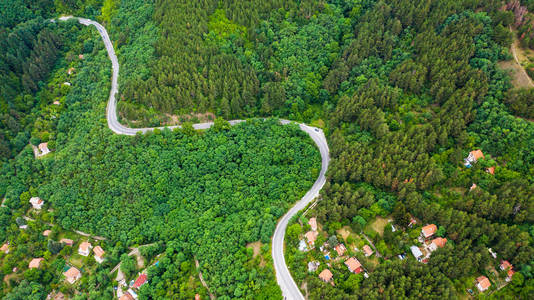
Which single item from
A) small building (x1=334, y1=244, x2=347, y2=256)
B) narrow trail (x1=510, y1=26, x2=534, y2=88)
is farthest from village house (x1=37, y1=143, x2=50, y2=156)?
narrow trail (x1=510, y1=26, x2=534, y2=88)

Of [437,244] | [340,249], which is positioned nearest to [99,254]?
[340,249]

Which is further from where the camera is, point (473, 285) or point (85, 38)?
point (85, 38)

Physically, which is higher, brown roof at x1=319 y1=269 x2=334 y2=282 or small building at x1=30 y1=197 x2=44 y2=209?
brown roof at x1=319 y1=269 x2=334 y2=282

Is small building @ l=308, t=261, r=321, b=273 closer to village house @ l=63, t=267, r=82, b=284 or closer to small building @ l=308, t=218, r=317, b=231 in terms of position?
small building @ l=308, t=218, r=317, b=231

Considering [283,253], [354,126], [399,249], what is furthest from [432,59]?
[283,253]

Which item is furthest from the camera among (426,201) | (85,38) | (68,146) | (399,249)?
(85,38)

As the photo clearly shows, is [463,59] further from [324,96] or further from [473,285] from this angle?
[473,285]
